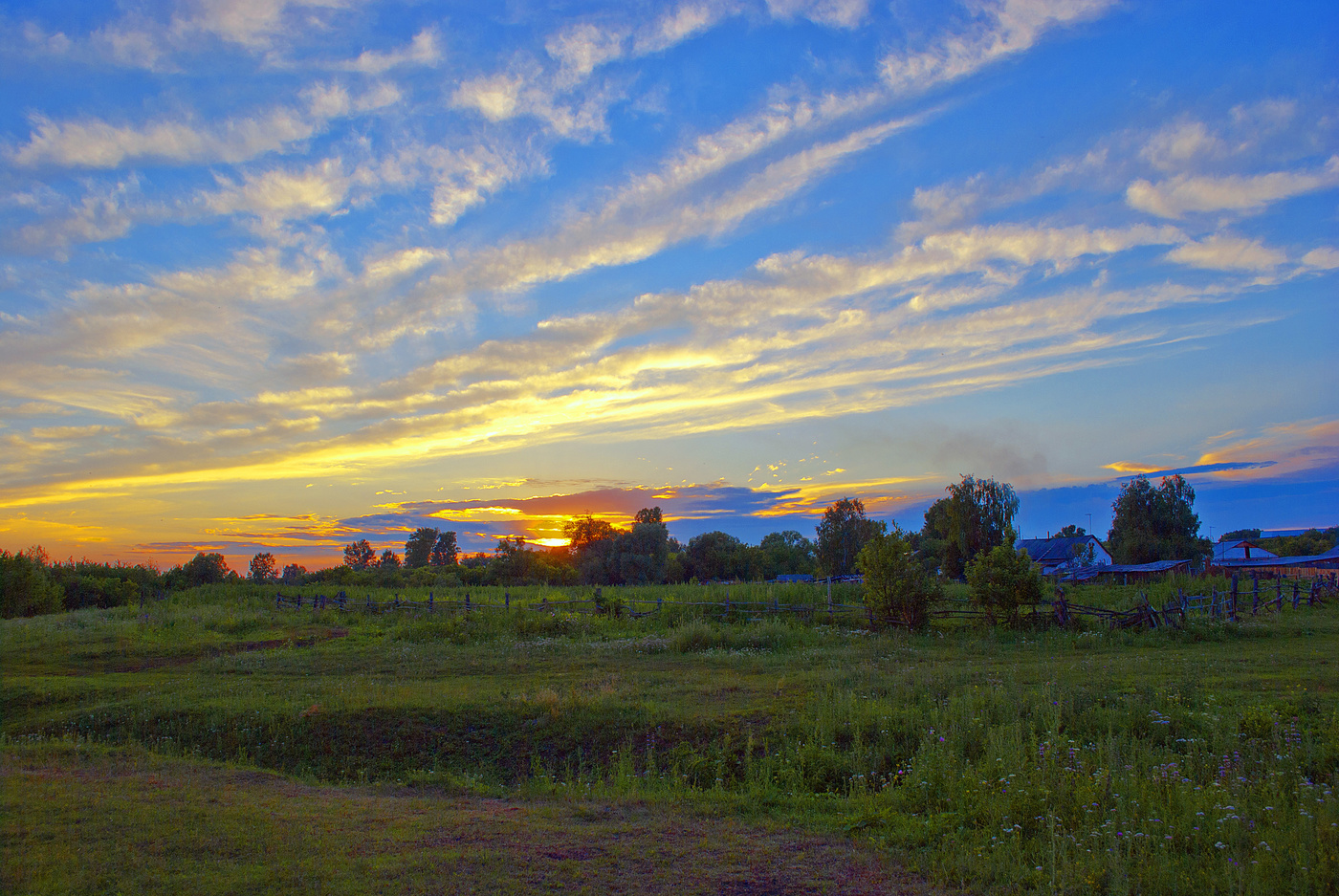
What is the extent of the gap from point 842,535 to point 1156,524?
2735 centimetres

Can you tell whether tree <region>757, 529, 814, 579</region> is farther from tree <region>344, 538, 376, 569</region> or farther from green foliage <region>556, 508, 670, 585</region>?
tree <region>344, 538, 376, 569</region>

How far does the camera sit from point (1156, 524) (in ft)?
210

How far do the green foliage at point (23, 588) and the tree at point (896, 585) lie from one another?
44857 mm

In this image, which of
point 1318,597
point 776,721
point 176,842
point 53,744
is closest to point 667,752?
point 776,721

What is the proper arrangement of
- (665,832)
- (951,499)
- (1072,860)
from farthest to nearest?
(951,499) → (665,832) → (1072,860)

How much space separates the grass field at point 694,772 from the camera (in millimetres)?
5547

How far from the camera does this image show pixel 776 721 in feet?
34.9

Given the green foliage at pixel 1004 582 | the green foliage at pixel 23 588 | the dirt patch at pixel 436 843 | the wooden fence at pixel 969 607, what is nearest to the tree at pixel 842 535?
the wooden fence at pixel 969 607

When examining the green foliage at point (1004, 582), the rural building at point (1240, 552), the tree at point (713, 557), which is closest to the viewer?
the green foliage at point (1004, 582)

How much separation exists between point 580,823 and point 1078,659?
13.2m

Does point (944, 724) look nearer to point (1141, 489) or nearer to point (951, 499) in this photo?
point (951, 499)

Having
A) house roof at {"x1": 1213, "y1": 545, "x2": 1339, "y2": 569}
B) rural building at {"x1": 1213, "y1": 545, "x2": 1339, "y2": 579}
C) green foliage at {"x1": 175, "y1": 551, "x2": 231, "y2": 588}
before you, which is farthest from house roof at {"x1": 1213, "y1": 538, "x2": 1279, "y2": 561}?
green foliage at {"x1": 175, "y1": 551, "x2": 231, "y2": 588}

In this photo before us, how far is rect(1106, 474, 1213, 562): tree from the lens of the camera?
203 ft

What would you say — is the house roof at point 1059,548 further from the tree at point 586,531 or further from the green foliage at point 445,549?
the green foliage at point 445,549
